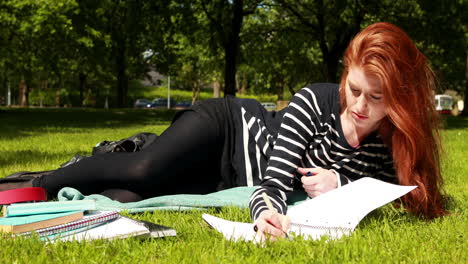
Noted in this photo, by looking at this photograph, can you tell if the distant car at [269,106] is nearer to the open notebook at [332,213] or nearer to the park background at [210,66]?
the park background at [210,66]

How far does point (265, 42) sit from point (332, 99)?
73.5ft

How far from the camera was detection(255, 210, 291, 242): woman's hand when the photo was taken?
2.59m

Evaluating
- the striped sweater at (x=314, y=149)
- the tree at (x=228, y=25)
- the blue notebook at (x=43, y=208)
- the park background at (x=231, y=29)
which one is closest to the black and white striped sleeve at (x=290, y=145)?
the striped sweater at (x=314, y=149)

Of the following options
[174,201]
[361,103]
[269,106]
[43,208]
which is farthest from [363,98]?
[269,106]

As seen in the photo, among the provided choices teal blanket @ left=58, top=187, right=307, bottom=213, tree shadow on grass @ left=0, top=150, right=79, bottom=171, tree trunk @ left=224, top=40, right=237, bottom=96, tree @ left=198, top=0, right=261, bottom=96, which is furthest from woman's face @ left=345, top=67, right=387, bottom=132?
tree trunk @ left=224, top=40, right=237, bottom=96

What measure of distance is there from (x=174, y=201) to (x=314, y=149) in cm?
100

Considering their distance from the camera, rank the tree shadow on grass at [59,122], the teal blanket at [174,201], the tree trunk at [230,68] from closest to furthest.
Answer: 1. the teal blanket at [174,201]
2. the tree shadow on grass at [59,122]
3. the tree trunk at [230,68]

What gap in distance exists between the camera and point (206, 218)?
9.61 feet

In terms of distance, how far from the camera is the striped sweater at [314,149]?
10.0ft

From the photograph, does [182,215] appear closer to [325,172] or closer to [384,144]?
[325,172]

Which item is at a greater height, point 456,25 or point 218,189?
point 456,25

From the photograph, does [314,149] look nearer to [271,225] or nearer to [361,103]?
[361,103]

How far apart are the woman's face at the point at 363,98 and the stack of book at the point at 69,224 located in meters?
1.24

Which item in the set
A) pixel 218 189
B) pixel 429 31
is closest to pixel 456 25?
pixel 429 31
